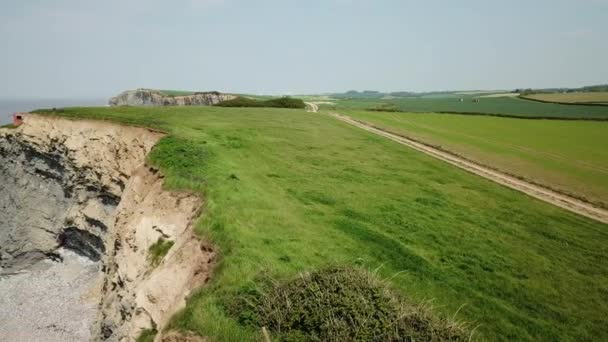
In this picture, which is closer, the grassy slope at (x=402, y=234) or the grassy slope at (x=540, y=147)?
the grassy slope at (x=402, y=234)

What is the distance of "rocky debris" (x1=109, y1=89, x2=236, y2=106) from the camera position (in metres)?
125

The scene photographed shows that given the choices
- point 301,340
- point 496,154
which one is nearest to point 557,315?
point 301,340

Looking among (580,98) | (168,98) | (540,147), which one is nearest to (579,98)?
(580,98)

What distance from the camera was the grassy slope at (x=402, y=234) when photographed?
10.4 m

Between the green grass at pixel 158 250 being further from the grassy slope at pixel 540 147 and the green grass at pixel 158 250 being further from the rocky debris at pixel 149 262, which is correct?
the grassy slope at pixel 540 147

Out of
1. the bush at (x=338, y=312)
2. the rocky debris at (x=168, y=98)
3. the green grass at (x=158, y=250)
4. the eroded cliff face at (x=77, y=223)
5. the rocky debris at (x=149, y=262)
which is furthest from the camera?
the rocky debris at (x=168, y=98)

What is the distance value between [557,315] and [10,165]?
44090 mm

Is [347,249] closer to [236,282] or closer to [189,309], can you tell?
[236,282]

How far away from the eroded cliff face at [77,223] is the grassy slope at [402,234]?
8.79ft

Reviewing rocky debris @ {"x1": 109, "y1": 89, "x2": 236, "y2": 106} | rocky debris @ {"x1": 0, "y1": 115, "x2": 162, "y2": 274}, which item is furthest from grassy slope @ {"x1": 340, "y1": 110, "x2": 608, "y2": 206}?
rocky debris @ {"x1": 109, "y1": 89, "x2": 236, "y2": 106}

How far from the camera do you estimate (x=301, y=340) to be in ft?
23.9

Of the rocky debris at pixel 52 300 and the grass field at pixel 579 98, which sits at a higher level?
the grass field at pixel 579 98

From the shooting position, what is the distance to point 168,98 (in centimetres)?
12612

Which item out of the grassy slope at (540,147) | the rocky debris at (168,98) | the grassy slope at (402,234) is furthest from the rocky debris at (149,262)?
the rocky debris at (168,98)
